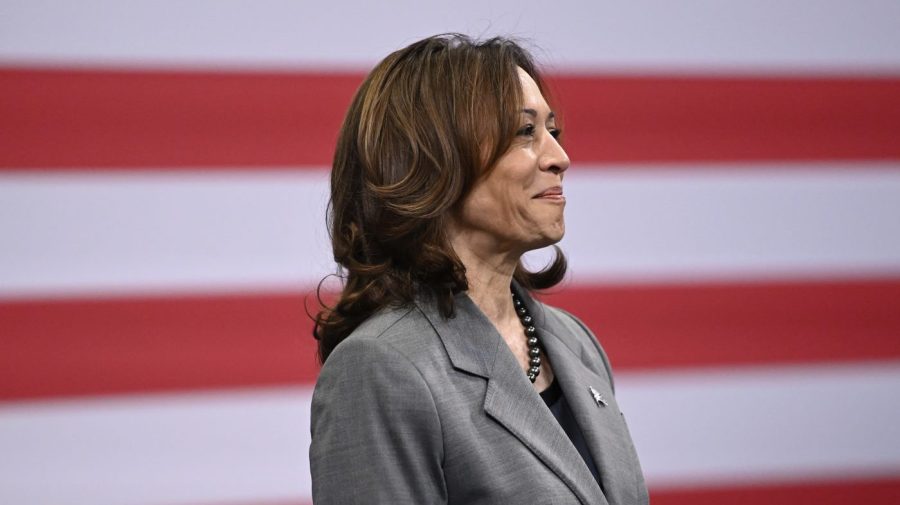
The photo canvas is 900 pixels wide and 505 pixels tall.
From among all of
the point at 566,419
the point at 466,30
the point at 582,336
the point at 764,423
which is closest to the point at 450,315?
the point at 566,419

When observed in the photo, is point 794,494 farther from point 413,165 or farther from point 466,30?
point 413,165

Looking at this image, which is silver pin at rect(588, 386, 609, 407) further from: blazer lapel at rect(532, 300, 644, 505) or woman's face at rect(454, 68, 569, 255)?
woman's face at rect(454, 68, 569, 255)

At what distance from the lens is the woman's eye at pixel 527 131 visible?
1.04 metres

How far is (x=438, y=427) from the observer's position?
916 mm

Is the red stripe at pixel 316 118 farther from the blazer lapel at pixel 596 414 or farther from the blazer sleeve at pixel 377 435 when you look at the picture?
the blazer sleeve at pixel 377 435

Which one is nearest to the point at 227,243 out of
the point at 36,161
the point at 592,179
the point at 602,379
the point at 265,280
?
the point at 265,280

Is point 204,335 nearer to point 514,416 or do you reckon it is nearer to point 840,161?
point 514,416

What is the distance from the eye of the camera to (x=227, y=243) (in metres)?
1.74

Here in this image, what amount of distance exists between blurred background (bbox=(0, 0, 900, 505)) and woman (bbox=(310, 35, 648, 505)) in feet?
2.39

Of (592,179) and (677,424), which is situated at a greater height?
(592,179)

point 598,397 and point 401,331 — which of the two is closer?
point 401,331

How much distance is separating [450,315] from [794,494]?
1245 millimetres

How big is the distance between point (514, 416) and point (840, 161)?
1.27 meters

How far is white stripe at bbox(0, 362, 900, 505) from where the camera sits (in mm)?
1679
